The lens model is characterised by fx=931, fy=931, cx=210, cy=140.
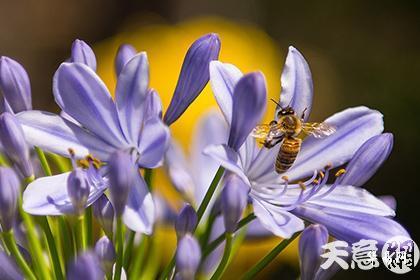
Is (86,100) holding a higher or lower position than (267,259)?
higher

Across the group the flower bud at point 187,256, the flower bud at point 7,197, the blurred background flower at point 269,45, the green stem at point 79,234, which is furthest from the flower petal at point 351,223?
the blurred background flower at point 269,45

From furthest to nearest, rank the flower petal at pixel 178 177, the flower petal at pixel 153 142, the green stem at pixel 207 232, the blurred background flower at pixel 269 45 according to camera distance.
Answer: the blurred background flower at pixel 269 45 < the flower petal at pixel 178 177 < the green stem at pixel 207 232 < the flower petal at pixel 153 142

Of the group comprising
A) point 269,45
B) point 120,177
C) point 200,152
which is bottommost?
point 269,45

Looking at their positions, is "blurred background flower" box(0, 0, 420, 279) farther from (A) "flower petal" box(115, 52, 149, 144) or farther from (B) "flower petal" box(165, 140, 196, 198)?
(A) "flower petal" box(115, 52, 149, 144)

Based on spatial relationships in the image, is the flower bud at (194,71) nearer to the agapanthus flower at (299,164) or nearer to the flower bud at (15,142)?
the agapanthus flower at (299,164)

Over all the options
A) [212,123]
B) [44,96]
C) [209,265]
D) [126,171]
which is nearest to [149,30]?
[44,96]

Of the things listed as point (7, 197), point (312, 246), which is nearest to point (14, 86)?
point (7, 197)

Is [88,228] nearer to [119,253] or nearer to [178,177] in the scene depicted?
[119,253]
